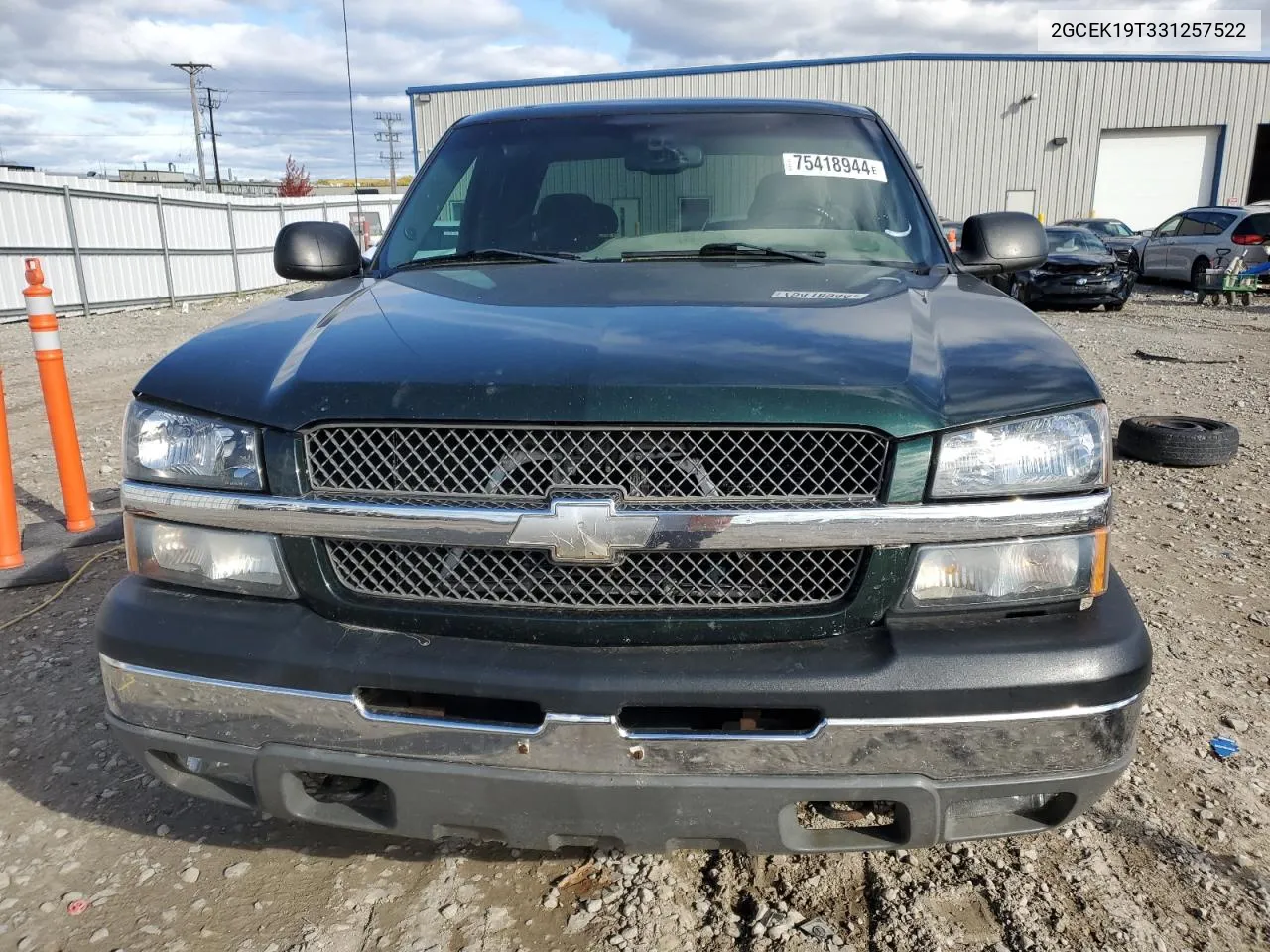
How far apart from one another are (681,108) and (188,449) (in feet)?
7.02

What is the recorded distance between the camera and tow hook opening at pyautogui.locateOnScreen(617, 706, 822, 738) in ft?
5.72

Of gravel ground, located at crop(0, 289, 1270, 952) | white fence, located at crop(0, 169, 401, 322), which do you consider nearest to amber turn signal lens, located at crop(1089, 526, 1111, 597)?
gravel ground, located at crop(0, 289, 1270, 952)

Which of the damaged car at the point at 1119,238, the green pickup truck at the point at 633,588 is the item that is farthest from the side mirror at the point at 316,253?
the damaged car at the point at 1119,238

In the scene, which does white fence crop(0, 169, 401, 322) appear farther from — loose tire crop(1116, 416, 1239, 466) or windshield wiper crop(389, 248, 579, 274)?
windshield wiper crop(389, 248, 579, 274)

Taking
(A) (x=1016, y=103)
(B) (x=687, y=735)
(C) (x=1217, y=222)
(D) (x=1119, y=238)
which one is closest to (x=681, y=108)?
(B) (x=687, y=735)

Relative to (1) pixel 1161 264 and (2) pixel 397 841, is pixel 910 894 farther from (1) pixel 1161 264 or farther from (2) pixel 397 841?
(1) pixel 1161 264

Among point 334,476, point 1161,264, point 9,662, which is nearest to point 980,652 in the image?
point 334,476

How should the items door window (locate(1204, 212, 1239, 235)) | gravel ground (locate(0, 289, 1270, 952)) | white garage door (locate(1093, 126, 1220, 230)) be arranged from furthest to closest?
white garage door (locate(1093, 126, 1220, 230)) < door window (locate(1204, 212, 1239, 235)) < gravel ground (locate(0, 289, 1270, 952))

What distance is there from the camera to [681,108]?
132 inches

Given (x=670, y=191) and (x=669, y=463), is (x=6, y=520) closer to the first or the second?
(x=670, y=191)

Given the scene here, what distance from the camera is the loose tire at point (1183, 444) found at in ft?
19.8

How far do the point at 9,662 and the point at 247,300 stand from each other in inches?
709

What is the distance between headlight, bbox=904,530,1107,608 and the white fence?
12.3 meters

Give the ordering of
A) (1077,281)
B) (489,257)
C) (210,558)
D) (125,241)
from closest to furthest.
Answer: (210,558) → (489,257) → (1077,281) → (125,241)
